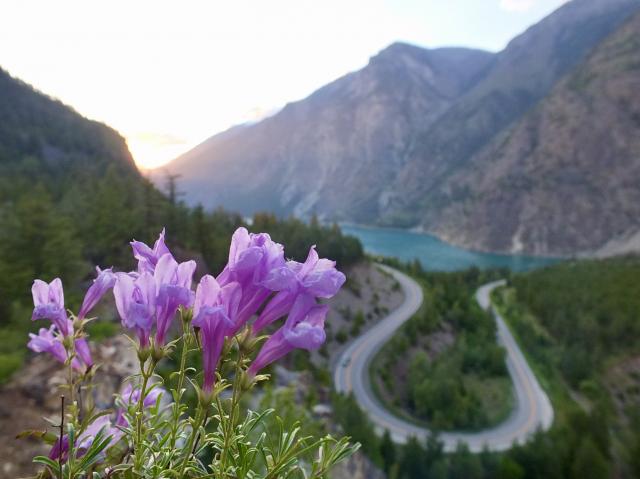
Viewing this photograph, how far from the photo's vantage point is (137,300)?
4.54 feet

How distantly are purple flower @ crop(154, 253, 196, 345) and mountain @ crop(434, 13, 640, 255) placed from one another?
426ft

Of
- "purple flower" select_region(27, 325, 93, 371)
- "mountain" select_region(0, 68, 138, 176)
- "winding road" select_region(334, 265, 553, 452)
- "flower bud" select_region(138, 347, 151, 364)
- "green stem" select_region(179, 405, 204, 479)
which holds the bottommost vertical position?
"winding road" select_region(334, 265, 553, 452)

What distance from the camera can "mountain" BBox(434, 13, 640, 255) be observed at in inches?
4813

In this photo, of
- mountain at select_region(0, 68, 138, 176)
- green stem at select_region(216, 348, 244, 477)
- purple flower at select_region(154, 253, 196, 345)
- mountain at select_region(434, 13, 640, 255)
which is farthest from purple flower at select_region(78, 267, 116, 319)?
mountain at select_region(434, 13, 640, 255)

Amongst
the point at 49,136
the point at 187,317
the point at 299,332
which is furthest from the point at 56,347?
the point at 49,136

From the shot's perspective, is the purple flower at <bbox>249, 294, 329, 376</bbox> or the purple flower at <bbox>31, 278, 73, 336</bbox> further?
the purple flower at <bbox>31, 278, 73, 336</bbox>

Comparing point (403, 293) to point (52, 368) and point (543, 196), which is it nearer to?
point (52, 368)

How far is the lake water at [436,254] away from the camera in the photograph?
112 m

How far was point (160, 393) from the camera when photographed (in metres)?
1.82

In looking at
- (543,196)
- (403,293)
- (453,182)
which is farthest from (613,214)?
(403,293)

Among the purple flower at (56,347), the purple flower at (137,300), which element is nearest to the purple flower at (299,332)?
the purple flower at (137,300)

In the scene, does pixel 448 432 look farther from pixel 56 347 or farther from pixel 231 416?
pixel 231 416

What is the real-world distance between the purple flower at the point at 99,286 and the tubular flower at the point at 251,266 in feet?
1.35

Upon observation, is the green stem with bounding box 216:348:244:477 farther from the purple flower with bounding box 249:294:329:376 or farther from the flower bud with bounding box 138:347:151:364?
the flower bud with bounding box 138:347:151:364
